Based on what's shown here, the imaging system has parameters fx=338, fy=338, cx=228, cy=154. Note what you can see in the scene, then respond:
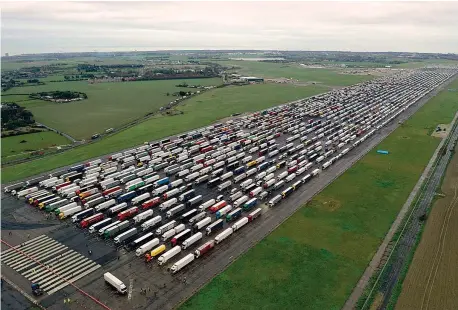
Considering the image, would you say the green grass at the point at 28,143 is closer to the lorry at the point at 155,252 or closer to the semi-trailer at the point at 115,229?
the semi-trailer at the point at 115,229

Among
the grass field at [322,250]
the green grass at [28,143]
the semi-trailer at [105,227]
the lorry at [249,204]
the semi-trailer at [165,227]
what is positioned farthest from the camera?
the green grass at [28,143]

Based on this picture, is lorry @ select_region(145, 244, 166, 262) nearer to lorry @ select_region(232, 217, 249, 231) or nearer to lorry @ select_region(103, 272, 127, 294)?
lorry @ select_region(103, 272, 127, 294)

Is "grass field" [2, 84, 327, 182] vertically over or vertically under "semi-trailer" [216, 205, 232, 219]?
over

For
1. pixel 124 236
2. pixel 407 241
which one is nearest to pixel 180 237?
pixel 124 236

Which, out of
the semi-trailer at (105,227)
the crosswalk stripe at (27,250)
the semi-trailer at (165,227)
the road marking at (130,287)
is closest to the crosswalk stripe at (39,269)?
the crosswalk stripe at (27,250)

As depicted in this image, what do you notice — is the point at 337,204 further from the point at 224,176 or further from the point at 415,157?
the point at 415,157

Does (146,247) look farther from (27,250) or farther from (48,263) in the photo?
(27,250)

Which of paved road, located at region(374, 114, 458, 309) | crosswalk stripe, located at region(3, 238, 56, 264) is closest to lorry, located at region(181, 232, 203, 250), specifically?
crosswalk stripe, located at region(3, 238, 56, 264)
